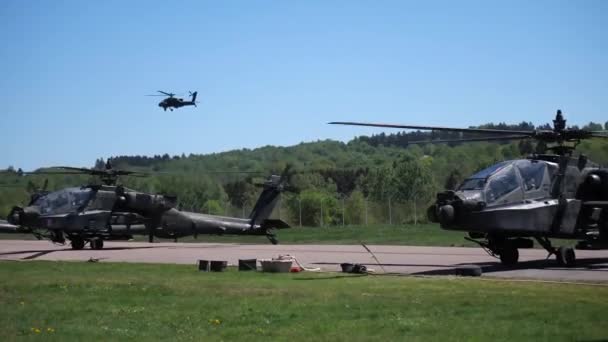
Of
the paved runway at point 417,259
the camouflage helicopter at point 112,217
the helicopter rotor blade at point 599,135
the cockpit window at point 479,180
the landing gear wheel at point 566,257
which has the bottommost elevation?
the paved runway at point 417,259

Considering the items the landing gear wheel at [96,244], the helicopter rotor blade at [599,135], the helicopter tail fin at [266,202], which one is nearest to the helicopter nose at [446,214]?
the helicopter rotor blade at [599,135]

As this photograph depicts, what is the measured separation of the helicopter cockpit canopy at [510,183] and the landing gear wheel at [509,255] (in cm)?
152

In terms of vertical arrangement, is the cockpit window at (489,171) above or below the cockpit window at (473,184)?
above

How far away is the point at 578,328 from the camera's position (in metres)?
9.88

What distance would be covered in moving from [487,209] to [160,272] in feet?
26.3

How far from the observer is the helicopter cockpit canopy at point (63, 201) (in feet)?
106

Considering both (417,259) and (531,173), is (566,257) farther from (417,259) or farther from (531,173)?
(417,259)

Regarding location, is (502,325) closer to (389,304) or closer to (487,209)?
(389,304)

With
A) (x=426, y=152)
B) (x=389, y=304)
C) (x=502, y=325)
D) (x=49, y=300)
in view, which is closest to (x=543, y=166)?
(x=389, y=304)

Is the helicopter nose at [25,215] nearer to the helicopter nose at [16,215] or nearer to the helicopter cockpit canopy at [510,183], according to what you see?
the helicopter nose at [16,215]

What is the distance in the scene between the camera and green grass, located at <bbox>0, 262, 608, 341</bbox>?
32.4 feet

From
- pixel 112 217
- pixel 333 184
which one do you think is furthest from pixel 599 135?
pixel 333 184

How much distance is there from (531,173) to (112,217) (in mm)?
19453

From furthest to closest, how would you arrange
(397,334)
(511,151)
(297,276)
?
(511,151) < (297,276) < (397,334)
